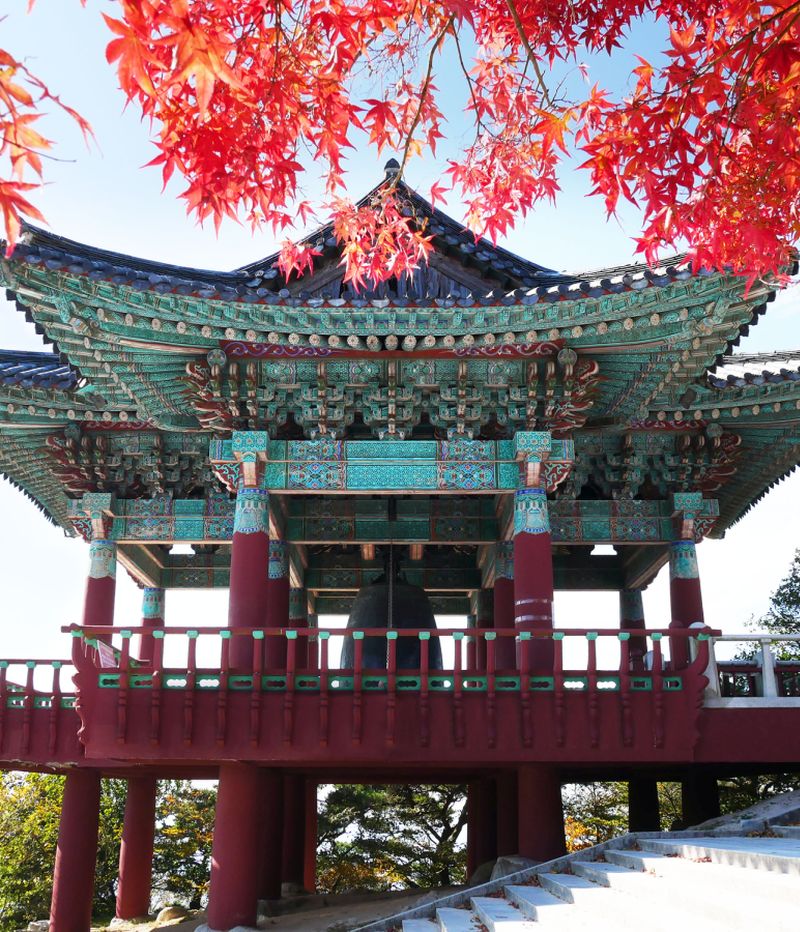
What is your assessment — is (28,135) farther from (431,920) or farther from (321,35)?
(431,920)

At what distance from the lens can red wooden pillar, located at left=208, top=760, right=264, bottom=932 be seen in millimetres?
11742

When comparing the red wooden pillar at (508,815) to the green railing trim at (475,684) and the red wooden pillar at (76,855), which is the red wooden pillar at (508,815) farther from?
the red wooden pillar at (76,855)

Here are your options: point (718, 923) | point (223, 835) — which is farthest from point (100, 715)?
point (718, 923)

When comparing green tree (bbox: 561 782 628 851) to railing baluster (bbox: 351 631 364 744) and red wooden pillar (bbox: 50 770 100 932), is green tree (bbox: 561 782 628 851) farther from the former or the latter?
railing baluster (bbox: 351 631 364 744)

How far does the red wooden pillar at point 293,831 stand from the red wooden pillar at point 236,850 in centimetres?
504

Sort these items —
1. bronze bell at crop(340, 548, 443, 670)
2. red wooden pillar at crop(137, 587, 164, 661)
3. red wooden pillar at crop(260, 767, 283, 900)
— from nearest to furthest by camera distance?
red wooden pillar at crop(260, 767, 283, 900)
bronze bell at crop(340, 548, 443, 670)
red wooden pillar at crop(137, 587, 164, 661)

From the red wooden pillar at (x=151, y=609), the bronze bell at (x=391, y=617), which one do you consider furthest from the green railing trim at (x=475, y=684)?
the red wooden pillar at (x=151, y=609)

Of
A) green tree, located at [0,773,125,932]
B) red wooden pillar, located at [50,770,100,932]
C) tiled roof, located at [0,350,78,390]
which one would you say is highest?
tiled roof, located at [0,350,78,390]

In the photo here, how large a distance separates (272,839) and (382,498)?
18.2 feet

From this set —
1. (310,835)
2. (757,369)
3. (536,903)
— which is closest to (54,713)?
(536,903)

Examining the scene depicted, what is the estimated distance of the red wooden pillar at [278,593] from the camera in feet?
49.6

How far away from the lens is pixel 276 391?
45.4 ft

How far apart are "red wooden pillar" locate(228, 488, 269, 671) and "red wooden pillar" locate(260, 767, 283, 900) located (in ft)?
6.49

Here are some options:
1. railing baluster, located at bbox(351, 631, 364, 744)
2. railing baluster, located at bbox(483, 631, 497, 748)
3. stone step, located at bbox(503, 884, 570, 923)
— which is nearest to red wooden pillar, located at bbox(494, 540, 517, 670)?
railing baluster, located at bbox(483, 631, 497, 748)
